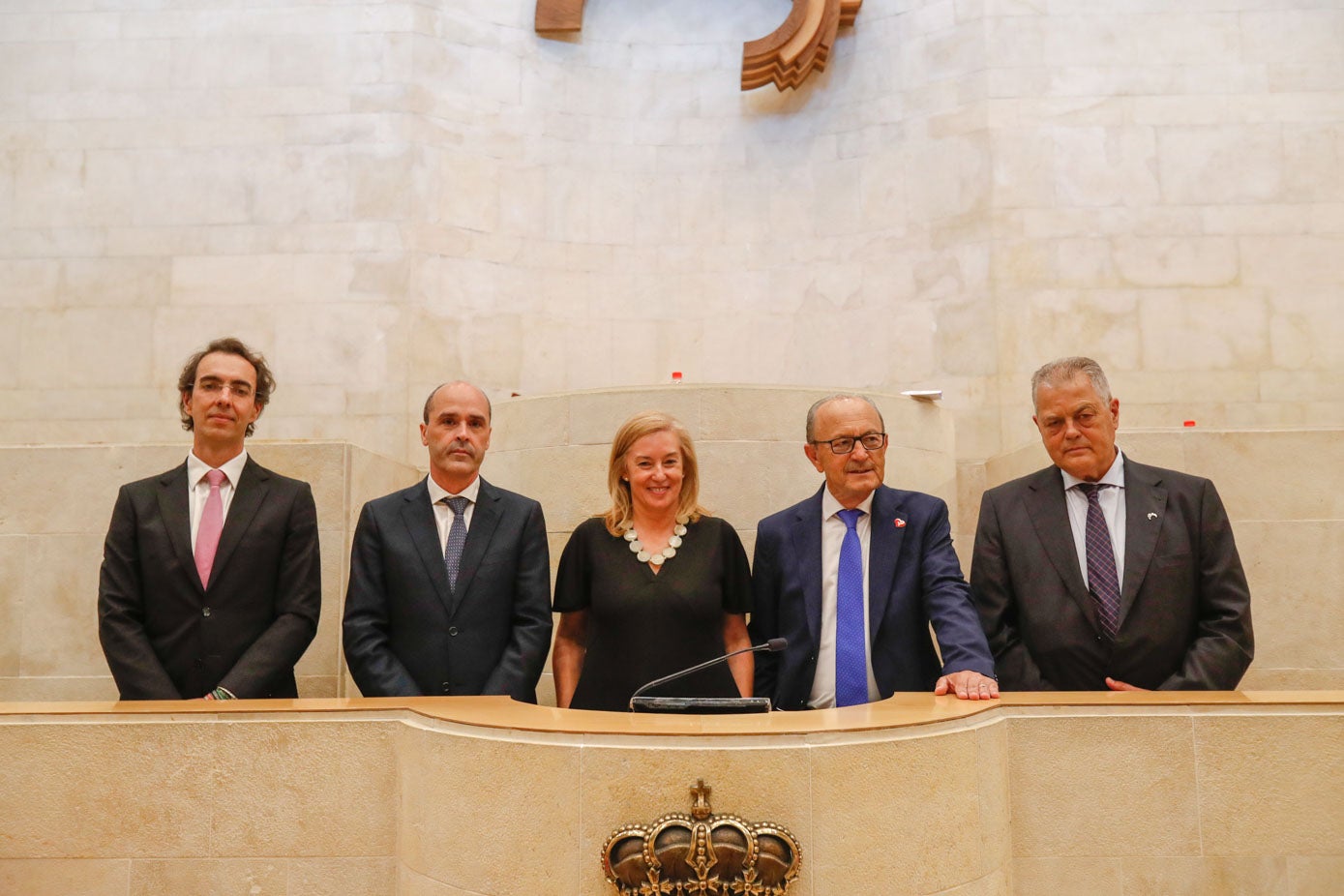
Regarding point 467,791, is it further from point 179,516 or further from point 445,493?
point 179,516

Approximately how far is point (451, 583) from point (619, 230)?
5.28 m

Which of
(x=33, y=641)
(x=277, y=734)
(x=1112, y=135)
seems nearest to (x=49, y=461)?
(x=33, y=641)

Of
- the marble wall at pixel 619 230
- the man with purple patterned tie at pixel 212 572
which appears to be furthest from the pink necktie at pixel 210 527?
the marble wall at pixel 619 230

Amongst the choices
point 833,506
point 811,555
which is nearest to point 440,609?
point 811,555

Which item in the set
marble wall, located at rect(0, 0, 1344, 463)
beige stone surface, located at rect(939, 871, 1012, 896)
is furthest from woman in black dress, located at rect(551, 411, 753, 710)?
marble wall, located at rect(0, 0, 1344, 463)

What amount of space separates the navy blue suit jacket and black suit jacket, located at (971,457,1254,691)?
190 mm

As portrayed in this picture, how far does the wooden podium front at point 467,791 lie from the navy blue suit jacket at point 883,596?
1.16 feet

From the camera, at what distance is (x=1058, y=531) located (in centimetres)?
333

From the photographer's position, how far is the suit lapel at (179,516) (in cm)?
331

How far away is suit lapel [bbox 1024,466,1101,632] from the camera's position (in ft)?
10.6

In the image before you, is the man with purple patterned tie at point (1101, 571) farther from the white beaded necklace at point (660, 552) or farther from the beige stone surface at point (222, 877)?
the beige stone surface at point (222, 877)

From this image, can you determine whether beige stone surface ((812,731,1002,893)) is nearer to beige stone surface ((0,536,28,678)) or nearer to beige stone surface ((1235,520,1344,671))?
beige stone surface ((1235,520,1344,671))

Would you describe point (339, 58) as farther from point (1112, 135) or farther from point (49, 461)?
point (1112, 135)

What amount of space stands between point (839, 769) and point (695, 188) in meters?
6.45
